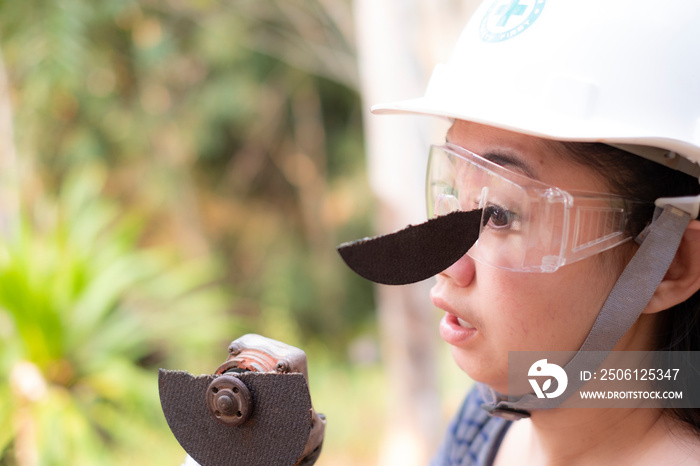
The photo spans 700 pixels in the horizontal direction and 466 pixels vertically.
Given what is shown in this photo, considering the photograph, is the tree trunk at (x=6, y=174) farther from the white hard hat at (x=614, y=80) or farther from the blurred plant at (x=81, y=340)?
the white hard hat at (x=614, y=80)

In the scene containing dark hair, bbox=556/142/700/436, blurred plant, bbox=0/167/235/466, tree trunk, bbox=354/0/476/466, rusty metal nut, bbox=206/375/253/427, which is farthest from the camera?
tree trunk, bbox=354/0/476/466

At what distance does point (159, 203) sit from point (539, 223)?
279 inches

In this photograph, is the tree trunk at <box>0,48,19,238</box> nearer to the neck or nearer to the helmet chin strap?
the neck

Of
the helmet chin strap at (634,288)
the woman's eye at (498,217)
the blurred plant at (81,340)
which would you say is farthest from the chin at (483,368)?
→ the blurred plant at (81,340)

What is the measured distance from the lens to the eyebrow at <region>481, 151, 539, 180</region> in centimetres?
106

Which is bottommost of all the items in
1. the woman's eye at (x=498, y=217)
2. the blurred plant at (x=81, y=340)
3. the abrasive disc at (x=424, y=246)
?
the blurred plant at (x=81, y=340)

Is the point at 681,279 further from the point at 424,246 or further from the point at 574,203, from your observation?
the point at 424,246

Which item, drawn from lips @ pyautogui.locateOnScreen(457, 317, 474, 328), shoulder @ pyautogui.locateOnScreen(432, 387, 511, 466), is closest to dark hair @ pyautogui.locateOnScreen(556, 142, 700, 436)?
lips @ pyautogui.locateOnScreen(457, 317, 474, 328)

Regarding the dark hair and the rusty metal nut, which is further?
the dark hair

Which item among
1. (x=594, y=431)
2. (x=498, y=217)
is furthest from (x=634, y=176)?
(x=594, y=431)

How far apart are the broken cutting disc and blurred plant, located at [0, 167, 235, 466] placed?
2.61 m

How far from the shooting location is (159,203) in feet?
25.1

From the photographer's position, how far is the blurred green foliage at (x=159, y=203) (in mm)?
3623

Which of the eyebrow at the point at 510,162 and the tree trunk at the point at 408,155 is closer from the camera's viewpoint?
the eyebrow at the point at 510,162
